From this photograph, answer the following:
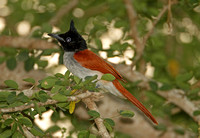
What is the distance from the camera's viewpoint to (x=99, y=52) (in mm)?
5293

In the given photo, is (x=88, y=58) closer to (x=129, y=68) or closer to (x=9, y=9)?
(x=129, y=68)

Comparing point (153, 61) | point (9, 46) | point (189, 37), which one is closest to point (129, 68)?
point (153, 61)

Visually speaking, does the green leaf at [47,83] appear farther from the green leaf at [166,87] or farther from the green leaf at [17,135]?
the green leaf at [166,87]

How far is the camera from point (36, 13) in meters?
6.20

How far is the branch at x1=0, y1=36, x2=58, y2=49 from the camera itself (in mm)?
4652

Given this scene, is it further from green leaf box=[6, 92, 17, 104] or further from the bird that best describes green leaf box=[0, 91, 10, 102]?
the bird

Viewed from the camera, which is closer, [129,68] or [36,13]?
[129,68]

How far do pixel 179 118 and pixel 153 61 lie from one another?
50.8 inches

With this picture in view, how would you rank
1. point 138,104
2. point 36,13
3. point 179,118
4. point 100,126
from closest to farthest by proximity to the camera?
1. point 100,126
2. point 138,104
3. point 179,118
4. point 36,13

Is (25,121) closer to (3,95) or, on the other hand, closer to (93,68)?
(3,95)

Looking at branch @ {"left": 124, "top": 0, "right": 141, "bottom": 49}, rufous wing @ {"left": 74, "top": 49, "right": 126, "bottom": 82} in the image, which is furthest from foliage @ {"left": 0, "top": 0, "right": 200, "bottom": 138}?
rufous wing @ {"left": 74, "top": 49, "right": 126, "bottom": 82}

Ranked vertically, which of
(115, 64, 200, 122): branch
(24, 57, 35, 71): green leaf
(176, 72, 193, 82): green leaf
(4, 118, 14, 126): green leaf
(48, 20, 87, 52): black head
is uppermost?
(48, 20, 87, 52): black head

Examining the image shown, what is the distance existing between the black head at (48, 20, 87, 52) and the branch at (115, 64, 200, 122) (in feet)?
2.03

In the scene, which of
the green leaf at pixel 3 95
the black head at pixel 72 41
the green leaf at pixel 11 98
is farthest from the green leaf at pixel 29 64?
the green leaf at pixel 11 98
